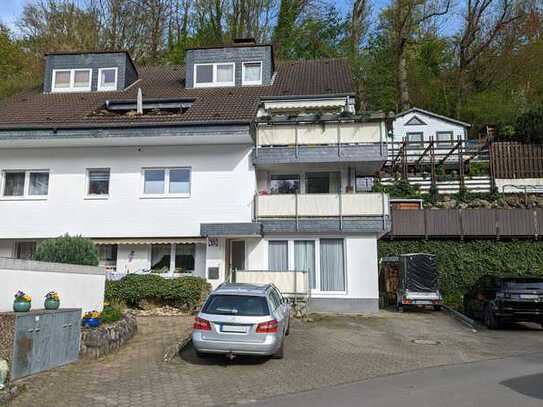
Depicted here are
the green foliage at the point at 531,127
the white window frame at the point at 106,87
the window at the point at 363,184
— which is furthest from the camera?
the green foliage at the point at 531,127

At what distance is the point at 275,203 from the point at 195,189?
320 cm

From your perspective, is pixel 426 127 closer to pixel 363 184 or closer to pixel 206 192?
pixel 363 184

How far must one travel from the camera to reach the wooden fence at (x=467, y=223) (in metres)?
22.2

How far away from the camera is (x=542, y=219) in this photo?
22.2m

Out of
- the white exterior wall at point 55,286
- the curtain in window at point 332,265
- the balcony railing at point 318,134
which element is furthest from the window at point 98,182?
the curtain in window at point 332,265

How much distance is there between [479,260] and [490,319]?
22.3 ft

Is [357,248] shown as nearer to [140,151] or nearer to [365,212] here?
[365,212]

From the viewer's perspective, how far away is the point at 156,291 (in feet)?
52.1

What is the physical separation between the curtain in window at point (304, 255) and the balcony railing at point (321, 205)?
1192mm

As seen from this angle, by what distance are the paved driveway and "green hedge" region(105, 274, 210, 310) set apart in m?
1.02

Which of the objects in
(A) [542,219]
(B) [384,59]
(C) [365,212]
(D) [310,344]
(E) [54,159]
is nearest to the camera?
(D) [310,344]

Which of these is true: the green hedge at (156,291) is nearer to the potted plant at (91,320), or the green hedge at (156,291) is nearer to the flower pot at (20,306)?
the potted plant at (91,320)

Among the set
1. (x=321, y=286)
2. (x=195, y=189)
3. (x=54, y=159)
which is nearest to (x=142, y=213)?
(x=195, y=189)

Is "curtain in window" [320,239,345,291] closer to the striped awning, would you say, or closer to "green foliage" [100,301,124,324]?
the striped awning
